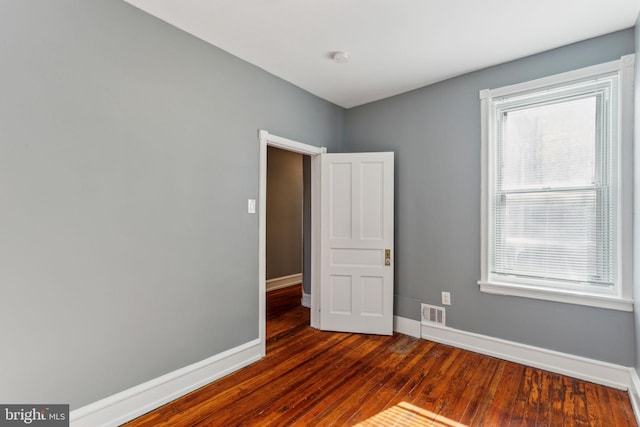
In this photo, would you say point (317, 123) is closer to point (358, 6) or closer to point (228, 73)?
point (228, 73)

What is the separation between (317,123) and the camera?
3562 mm

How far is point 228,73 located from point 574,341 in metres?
3.62

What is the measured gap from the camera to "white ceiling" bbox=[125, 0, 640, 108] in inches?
79.7

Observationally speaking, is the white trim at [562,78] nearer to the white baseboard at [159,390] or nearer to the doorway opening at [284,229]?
the doorway opening at [284,229]

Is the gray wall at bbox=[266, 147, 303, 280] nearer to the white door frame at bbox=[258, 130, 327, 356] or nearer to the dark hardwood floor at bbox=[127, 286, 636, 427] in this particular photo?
the white door frame at bbox=[258, 130, 327, 356]

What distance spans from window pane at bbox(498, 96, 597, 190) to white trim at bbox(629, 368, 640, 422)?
1412 millimetres

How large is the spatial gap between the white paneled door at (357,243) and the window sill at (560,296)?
1.02m

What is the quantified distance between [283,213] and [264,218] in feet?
9.55

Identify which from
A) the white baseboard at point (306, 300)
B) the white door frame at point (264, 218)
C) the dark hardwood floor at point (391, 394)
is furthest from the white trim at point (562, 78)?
the white baseboard at point (306, 300)

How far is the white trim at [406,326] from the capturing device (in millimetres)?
3309

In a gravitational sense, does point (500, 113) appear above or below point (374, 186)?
above

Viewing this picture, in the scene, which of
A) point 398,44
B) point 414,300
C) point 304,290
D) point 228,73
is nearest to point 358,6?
point 398,44

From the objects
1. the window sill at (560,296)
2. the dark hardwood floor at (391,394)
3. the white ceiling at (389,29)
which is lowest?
the dark hardwood floor at (391,394)

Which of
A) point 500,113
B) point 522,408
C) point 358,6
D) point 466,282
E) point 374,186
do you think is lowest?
point 522,408
